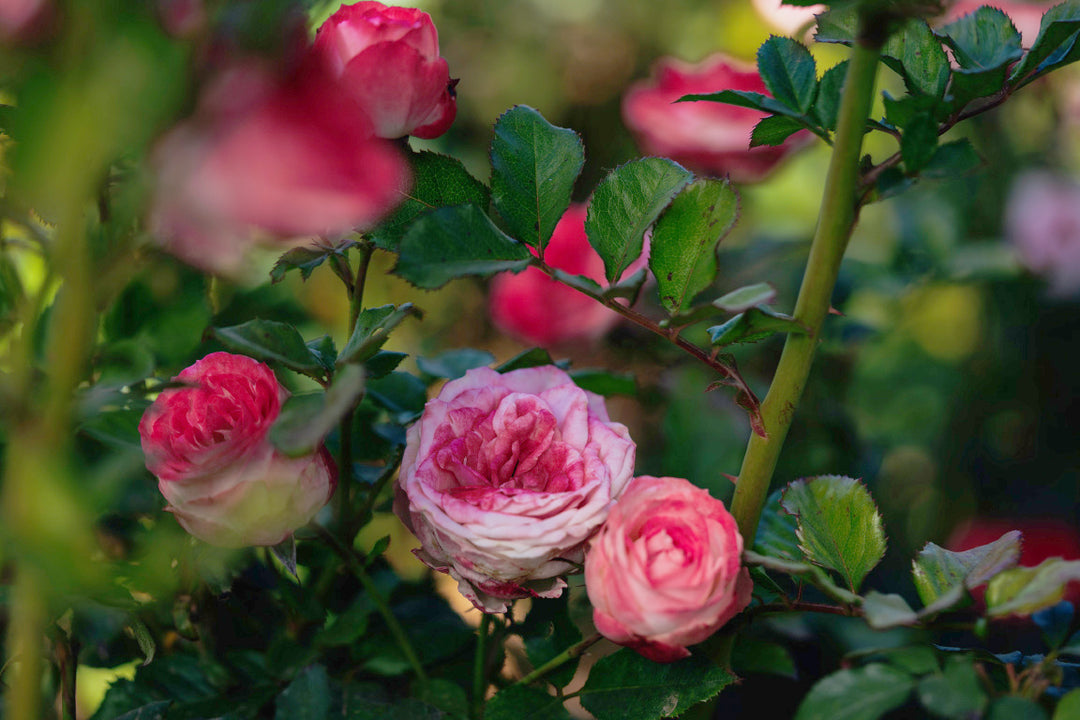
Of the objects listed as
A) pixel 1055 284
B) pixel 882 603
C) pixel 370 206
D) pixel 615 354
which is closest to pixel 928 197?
pixel 1055 284

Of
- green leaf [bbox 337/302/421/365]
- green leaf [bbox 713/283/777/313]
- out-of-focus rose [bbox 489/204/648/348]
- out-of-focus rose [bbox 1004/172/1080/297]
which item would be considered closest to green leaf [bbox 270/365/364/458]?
green leaf [bbox 337/302/421/365]

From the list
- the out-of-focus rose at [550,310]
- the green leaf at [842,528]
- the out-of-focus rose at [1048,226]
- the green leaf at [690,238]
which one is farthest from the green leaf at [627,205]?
the out-of-focus rose at [1048,226]

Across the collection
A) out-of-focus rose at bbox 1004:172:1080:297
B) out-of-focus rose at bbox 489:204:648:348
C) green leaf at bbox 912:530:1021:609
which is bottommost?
out-of-focus rose at bbox 489:204:648:348

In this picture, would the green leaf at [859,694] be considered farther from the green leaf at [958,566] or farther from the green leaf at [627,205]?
the green leaf at [627,205]

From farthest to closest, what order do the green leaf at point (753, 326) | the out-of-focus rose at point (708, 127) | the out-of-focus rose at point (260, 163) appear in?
the out-of-focus rose at point (708, 127), the green leaf at point (753, 326), the out-of-focus rose at point (260, 163)

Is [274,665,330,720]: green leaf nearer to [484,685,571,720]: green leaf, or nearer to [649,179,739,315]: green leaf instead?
[484,685,571,720]: green leaf

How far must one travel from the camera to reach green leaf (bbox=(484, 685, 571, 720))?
36 centimetres

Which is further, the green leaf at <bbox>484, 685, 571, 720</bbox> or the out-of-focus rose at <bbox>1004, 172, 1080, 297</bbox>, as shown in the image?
the out-of-focus rose at <bbox>1004, 172, 1080, 297</bbox>

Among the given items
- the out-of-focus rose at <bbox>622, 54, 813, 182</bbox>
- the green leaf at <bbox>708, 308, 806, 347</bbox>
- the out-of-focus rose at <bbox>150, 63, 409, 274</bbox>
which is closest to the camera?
the out-of-focus rose at <bbox>150, 63, 409, 274</bbox>

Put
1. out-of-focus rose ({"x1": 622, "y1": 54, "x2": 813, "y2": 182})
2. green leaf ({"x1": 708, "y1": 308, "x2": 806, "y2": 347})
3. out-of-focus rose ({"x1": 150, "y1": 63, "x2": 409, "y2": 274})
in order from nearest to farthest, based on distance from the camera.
Result: 1. out-of-focus rose ({"x1": 150, "y1": 63, "x2": 409, "y2": 274})
2. green leaf ({"x1": 708, "y1": 308, "x2": 806, "y2": 347})
3. out-of-focus rose ({"x1": 622, "y1": 54, "x2": 813, "y2": 182})

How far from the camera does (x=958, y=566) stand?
0.34 meters

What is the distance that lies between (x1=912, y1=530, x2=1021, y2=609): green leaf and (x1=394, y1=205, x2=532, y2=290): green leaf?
0.66 ft

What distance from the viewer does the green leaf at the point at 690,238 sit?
33 centimetres

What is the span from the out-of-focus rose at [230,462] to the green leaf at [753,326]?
164 mm
